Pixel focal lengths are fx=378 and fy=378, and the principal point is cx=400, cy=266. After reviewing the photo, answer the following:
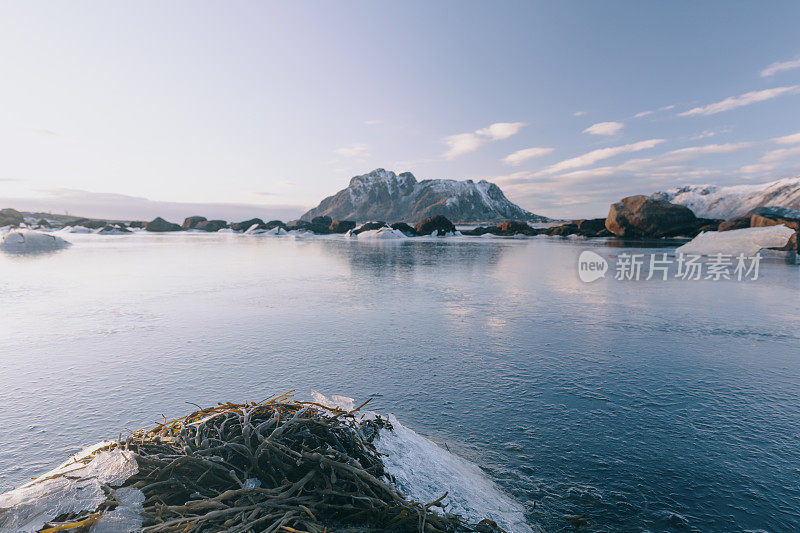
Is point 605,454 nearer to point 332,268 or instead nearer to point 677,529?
point 677,529

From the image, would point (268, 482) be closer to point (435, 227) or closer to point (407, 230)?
point (435, 227)

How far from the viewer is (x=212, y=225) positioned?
90188 millimetres

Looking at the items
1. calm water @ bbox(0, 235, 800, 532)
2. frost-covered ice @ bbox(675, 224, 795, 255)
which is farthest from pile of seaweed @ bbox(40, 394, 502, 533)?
frost-covered ice @ bbox(675, 224, 795, 255)

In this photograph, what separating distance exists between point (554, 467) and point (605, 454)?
50cm

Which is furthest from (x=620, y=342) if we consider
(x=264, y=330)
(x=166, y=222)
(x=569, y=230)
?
(x=166, y=222)

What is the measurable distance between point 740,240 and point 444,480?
2980 centimetres

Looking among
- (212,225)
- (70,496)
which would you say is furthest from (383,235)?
(212,225)

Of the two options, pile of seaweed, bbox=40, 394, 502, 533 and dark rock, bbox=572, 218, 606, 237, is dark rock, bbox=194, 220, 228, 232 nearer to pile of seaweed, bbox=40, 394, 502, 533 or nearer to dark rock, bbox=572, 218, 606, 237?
dark rock, bbox=572, 218, 606, 237

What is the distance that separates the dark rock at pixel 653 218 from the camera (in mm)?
49281

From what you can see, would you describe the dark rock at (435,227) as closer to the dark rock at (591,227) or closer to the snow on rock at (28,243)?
the dark rock at (591,227)

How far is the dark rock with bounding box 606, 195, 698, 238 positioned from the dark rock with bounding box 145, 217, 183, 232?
89.1 meters

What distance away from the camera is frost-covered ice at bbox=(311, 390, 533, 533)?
2.31 meters

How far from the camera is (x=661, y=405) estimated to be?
3.94 metres

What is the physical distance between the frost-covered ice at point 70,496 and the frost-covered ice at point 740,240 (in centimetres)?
2930
